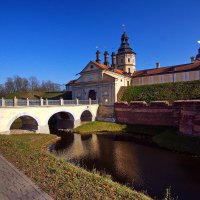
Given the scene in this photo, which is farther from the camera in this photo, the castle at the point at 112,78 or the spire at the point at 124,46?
the spire at the point at 124,46

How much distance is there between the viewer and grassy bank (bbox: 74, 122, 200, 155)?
61.6 feet

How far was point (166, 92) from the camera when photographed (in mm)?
33062

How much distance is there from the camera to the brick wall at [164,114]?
20.5m

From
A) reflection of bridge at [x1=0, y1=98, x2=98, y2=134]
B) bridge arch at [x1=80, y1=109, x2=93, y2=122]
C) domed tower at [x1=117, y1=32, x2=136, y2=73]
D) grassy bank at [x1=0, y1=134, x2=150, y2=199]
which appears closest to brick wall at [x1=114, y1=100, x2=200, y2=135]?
bridge arch at [x1=80, y1=109, x2=93, y2=122]

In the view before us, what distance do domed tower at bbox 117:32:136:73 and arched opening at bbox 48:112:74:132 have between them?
82.1ft

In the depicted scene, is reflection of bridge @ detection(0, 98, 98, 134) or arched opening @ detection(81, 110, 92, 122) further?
arched opening @ detection(81, 110, 92, 122)

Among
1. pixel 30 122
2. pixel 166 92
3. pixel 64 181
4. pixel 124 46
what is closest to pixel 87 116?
pixel 30 122

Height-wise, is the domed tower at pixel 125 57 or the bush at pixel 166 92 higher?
the domed tower at pixel 125 57

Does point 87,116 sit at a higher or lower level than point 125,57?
lower

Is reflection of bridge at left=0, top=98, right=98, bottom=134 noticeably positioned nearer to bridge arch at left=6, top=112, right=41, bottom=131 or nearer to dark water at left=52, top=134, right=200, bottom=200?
bridge arch at left=6, top=112, right=41, bottom=131

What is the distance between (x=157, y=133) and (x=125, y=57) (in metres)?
31.4

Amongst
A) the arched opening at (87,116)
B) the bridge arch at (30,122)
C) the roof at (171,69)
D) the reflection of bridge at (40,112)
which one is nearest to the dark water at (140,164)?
the bridge arch at (30,122)

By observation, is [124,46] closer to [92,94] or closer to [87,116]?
[92,94]

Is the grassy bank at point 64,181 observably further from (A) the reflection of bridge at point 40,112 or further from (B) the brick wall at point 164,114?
(B) the brick wall at point 164,114
